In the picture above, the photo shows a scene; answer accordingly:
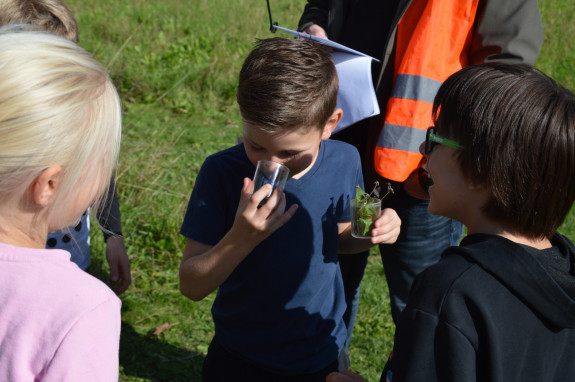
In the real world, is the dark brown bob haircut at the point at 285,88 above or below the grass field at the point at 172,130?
above

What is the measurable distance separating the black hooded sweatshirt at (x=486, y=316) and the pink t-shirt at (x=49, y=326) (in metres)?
0.75

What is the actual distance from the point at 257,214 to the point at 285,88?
1.65ft

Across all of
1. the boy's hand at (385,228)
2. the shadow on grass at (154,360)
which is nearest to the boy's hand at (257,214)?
the boy's hand at (385,228)

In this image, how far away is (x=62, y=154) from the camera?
139 centimetres

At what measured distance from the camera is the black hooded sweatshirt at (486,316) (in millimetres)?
1425

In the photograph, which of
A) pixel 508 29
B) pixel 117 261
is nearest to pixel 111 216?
pixel 117 261

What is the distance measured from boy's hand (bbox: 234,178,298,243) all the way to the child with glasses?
0.54m

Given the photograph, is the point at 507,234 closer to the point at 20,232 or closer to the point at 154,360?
the point at 20,232

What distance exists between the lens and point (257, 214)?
6.20 feet

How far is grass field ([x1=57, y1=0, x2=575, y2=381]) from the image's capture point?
3.84 m

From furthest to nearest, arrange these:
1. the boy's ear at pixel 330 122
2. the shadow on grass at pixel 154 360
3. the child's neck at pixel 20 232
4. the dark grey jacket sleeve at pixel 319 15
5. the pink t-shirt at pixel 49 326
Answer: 1. the shadow on grass at pixel 154 360
2. the dark grey jacket sleeve at pixel 319 15
3. the boy's ear at pixel 330 122
4. the child's neck at pixel 20 232
5. the pink t-shirt at pixel 49 326

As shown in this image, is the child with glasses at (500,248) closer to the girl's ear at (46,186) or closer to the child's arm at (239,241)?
the child's arm at (239,241)

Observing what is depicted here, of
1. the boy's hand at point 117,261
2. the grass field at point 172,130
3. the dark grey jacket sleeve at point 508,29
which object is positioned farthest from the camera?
the grass field at point 172,130

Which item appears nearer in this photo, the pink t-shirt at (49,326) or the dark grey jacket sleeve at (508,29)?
A: the pink t-shirt at (49,326)
